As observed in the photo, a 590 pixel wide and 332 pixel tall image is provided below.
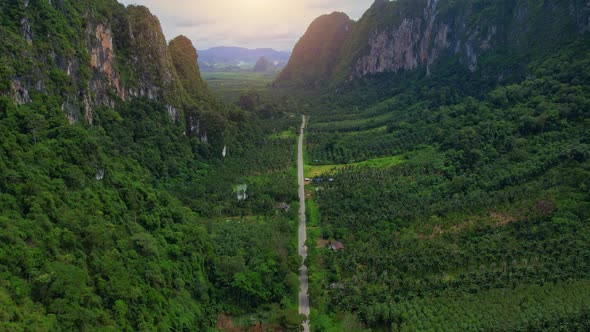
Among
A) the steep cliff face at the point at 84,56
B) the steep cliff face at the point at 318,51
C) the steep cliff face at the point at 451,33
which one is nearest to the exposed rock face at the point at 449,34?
the steep cliff face at the point at 451,33

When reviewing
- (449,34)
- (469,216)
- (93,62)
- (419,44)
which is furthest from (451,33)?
(93,62)

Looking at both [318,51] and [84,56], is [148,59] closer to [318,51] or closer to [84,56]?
[84,56]

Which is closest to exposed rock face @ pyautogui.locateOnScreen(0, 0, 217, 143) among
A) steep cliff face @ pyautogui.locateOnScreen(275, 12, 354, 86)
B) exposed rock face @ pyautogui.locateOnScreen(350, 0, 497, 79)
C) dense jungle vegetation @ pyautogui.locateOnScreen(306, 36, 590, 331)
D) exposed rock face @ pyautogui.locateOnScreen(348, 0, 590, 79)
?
dense jungle vegetation @ pyautogui.locateOnScreen(306, 36, 590, 331)

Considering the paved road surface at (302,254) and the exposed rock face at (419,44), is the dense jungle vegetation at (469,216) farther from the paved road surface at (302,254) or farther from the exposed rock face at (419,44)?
the exposed rock face at (419,44)

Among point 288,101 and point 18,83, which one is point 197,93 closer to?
point 18,83

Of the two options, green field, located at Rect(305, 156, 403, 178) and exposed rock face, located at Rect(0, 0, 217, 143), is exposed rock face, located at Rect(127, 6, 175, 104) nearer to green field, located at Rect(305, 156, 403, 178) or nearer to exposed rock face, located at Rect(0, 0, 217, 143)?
exposed rock face, located at Rect(0, 0, 217, 143)

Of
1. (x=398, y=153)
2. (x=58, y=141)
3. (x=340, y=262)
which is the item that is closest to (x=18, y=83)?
(x=58, y=141)
